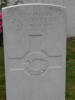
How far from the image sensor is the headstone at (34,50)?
14.0 feet

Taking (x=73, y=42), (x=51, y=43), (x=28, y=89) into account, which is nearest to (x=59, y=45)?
(x=51, y=43)

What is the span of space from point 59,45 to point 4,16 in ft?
2.43

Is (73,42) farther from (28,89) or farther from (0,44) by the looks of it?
(28,89)

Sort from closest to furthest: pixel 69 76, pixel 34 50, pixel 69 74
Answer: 1. pixel 34 50
2. pixel 69 76
3. pixel 69 74

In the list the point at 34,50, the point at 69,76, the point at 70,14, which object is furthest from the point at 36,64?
the point at 70,14

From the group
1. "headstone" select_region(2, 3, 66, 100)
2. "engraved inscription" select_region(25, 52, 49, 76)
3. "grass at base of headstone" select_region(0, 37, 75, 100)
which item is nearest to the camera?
"headstone" select_region(2, 3, 66, 100)

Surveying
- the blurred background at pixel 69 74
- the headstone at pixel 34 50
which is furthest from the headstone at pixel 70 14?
the headstone at pixel 34 50

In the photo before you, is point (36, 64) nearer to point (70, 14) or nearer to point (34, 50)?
point (34, 50)

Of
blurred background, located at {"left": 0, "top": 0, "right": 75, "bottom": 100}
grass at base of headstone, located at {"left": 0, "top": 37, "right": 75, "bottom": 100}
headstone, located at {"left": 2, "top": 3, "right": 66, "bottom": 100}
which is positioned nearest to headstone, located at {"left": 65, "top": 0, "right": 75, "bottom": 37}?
blurred background, located at {"left": 0, "top": 0, "right": 75, "bottom": 100}

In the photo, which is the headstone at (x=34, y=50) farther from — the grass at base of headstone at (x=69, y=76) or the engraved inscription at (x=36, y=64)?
the grass at base of headstone at (x=69, y=76)

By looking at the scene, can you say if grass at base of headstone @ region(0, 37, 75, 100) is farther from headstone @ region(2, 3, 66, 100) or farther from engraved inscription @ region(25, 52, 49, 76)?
engraved inscription @ region(25, 52, 49, 76)

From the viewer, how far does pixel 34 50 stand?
14.2 ft

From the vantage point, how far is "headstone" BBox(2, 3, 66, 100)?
4.26 m

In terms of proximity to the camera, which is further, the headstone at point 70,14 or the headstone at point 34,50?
the headstone at point 70,14
